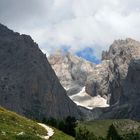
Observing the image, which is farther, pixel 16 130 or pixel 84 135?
pixel 84 135

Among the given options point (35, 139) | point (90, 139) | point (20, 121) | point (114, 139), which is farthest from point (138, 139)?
point (35, 139)

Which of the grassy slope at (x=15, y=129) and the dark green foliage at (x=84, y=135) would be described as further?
the dark green foliage at (x=84, y=135)

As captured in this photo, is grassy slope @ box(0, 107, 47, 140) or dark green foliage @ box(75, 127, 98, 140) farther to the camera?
dark green foliage @ box(75, 127, 98, 140)

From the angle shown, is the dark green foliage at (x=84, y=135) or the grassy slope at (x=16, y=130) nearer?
the grassy slope at (x=16, y=130)

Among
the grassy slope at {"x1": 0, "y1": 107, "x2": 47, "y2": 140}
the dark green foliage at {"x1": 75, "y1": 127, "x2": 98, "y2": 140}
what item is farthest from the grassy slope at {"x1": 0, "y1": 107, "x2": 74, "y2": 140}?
the dark green foliage at {"x1": 75, "y1": 127, "x2": 98, "y2": 140}

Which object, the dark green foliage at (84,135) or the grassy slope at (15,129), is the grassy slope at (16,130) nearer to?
the grassy slope at (15,129)

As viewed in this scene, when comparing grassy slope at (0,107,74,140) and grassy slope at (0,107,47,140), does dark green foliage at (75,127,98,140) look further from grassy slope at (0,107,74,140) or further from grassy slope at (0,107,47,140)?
grassy slope at (0,107,47,140)

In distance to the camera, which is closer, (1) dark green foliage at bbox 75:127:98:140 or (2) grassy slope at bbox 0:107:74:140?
(2) grassy slope at bbox 0:107:74:140

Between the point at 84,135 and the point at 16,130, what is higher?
the point at 16,130

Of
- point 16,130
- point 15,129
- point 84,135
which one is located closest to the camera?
point 16,130

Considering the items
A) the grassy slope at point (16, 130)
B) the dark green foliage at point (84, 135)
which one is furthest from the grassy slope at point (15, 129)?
the dark green foliage at point (84, 135)

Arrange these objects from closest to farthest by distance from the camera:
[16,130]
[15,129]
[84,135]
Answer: [16,130]
[15,129]
[84,135]

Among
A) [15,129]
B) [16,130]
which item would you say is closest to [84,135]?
[15,129]

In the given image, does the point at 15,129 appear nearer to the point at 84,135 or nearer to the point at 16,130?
the point at 16,130
